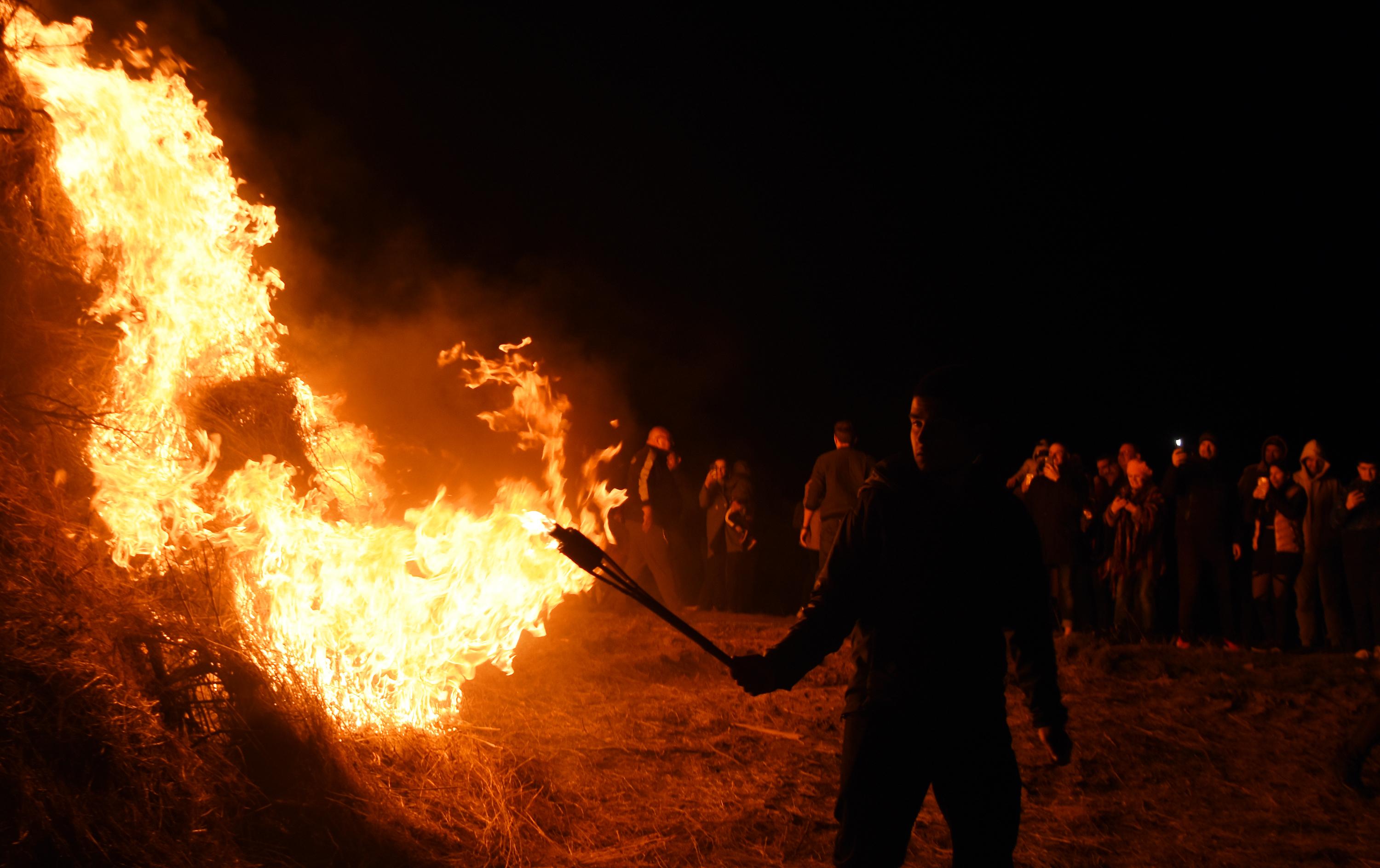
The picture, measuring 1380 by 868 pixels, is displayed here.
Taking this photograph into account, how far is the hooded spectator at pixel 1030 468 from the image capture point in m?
9.74

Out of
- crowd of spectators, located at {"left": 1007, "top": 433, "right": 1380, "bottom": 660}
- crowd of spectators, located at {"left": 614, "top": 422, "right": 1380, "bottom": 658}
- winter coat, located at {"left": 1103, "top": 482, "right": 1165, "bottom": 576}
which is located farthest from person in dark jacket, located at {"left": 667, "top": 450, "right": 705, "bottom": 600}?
winter coat, located at {"left": 1103, "top": 482, "right": 1165, "bottom": 576}

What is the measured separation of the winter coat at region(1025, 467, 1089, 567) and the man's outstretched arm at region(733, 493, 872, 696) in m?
6.78

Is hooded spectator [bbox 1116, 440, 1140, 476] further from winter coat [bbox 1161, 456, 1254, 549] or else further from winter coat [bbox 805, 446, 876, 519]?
winter coat [bbox 805, 446, 876, 519]

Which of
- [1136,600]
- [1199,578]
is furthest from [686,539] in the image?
[1199,578]

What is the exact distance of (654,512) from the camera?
9555 mm

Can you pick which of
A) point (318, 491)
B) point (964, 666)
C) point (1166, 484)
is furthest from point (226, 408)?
point (1166, 484)

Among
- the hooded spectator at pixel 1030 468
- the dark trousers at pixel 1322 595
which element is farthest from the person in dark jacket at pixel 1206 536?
the hooded spectator at pixel 1030 468

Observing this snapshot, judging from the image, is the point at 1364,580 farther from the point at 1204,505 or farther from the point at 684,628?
the point at 684,628

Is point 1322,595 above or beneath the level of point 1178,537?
beneath

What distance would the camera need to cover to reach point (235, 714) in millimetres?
3855

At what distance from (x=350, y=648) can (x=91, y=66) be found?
10.7ft

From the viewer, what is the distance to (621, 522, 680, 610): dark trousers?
31.5 feet

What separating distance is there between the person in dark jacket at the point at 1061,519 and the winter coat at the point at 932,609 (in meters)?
6.34

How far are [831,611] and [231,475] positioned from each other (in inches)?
132
